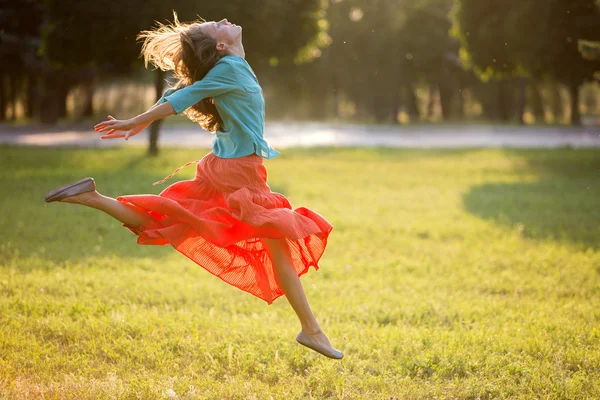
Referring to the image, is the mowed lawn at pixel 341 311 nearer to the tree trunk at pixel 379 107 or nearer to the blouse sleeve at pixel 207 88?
the blouse sleeve at pixel 207 88

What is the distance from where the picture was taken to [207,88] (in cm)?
399

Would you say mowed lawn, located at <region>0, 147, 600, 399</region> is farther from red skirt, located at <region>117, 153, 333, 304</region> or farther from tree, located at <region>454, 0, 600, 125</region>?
tree, located at <region>454, 0, 600, 125</region>

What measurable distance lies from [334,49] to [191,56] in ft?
144

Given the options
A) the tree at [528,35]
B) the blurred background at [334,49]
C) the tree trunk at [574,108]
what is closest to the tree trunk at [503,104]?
the blurred background at [334,49]

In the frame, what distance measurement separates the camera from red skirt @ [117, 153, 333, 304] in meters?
4.10

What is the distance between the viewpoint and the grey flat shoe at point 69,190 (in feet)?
13.0

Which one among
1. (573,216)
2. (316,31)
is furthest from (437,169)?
(573,216)

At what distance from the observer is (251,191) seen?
13.7 ft

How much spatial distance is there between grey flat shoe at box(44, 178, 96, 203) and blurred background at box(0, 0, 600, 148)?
488cm

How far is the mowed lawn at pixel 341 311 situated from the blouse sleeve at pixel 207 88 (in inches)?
65.9

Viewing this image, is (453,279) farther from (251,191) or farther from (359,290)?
(251,191)

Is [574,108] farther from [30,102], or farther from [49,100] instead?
[30,102]

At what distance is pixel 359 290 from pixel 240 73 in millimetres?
3167

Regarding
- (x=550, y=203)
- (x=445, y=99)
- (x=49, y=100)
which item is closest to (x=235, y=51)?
(x=550, y=203)
